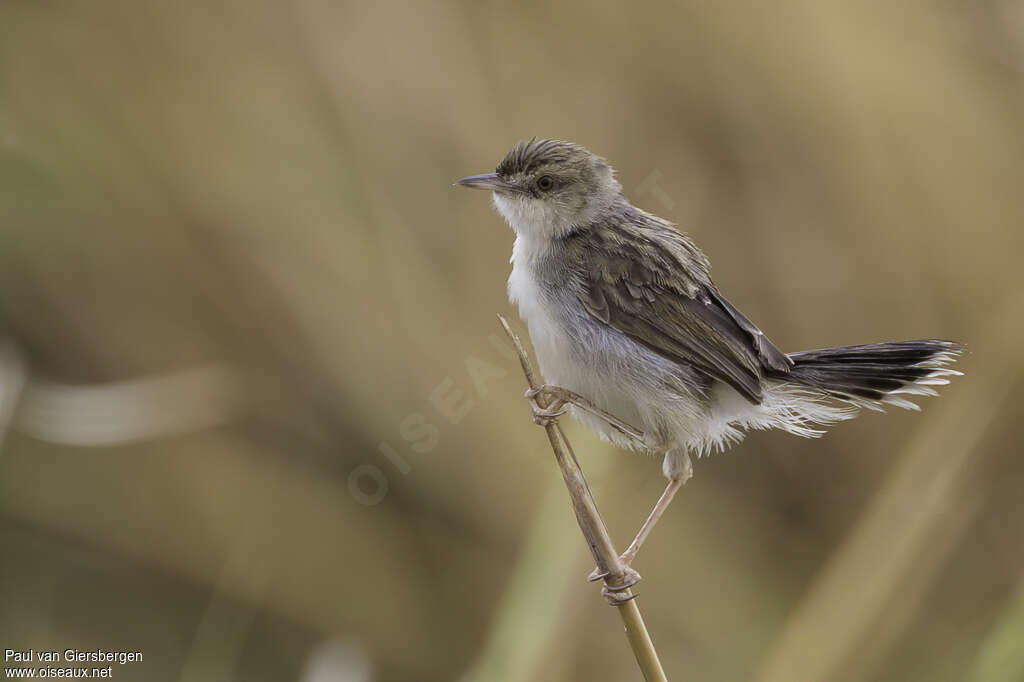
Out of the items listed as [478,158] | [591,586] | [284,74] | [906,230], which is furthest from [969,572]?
[284,74]

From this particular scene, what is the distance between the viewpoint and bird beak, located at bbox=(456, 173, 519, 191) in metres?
3.12

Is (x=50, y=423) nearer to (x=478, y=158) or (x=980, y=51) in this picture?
(x=478, y=158)

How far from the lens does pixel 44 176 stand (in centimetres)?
383

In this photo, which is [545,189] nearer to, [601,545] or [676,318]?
[676,318]

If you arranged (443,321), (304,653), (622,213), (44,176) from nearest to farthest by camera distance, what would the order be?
1. (622,213)
2. (44,176)
3. (443,321)
4. (304,653)

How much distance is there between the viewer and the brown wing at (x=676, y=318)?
3.00 metres

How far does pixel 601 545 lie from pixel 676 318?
0.96m

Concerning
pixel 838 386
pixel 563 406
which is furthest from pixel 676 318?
pixel 838 386

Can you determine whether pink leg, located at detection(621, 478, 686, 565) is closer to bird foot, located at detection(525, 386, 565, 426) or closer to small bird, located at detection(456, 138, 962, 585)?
small bird, located at detection(456, 138, 962, 585)

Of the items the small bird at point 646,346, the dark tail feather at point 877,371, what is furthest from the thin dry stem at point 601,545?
the dark tail feather at point 877,371

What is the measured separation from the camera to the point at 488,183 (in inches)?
124

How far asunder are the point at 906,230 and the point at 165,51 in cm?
338

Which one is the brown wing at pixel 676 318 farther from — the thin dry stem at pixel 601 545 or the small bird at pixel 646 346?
the thin dry stem at pixel 601 545

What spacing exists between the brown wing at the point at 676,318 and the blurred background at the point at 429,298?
0.77m
